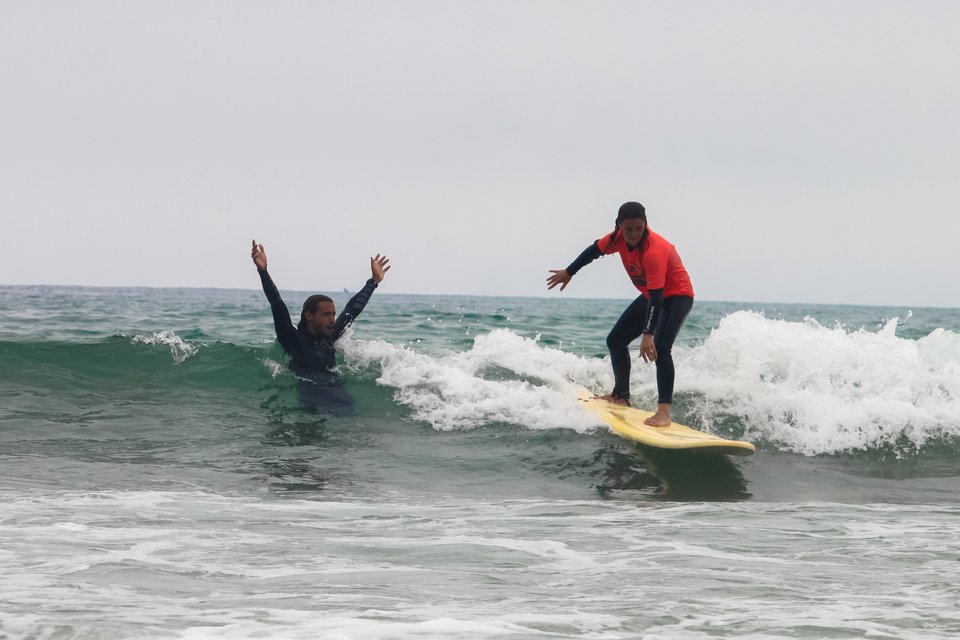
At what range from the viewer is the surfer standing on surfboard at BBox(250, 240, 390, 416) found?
9281 mm

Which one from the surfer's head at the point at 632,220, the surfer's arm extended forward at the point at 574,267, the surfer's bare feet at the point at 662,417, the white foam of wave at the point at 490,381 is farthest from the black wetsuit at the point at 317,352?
the surfer's bare feet at the point at 662,417

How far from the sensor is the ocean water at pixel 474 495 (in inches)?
149

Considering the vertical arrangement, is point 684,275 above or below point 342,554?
above

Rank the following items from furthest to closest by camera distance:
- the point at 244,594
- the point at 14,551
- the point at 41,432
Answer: the point at 41,432 < the point at 14,551 < the point at 244,594

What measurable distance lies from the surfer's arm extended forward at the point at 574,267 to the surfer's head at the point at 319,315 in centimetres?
234

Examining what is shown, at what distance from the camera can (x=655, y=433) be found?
830 cm

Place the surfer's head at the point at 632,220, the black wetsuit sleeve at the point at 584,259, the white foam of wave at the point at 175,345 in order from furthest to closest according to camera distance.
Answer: the white foam of wave at the point at 175,345 < the black wetsuit sleeve at the point at 584,259 < the surfer's head at the point at 632,220

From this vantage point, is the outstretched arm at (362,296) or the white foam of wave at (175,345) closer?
the outstretched arm at (362,296)

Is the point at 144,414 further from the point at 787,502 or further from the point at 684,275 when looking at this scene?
the point at 787,502

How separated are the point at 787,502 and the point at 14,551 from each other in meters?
5.18

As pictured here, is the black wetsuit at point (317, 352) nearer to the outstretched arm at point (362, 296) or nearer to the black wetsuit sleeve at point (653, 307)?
the outstretched arm at point (362, 296)

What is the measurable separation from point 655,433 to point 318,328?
3743 mm

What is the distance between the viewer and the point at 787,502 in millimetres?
6895

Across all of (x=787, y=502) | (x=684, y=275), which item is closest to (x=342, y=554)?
(x=787, y=502)
